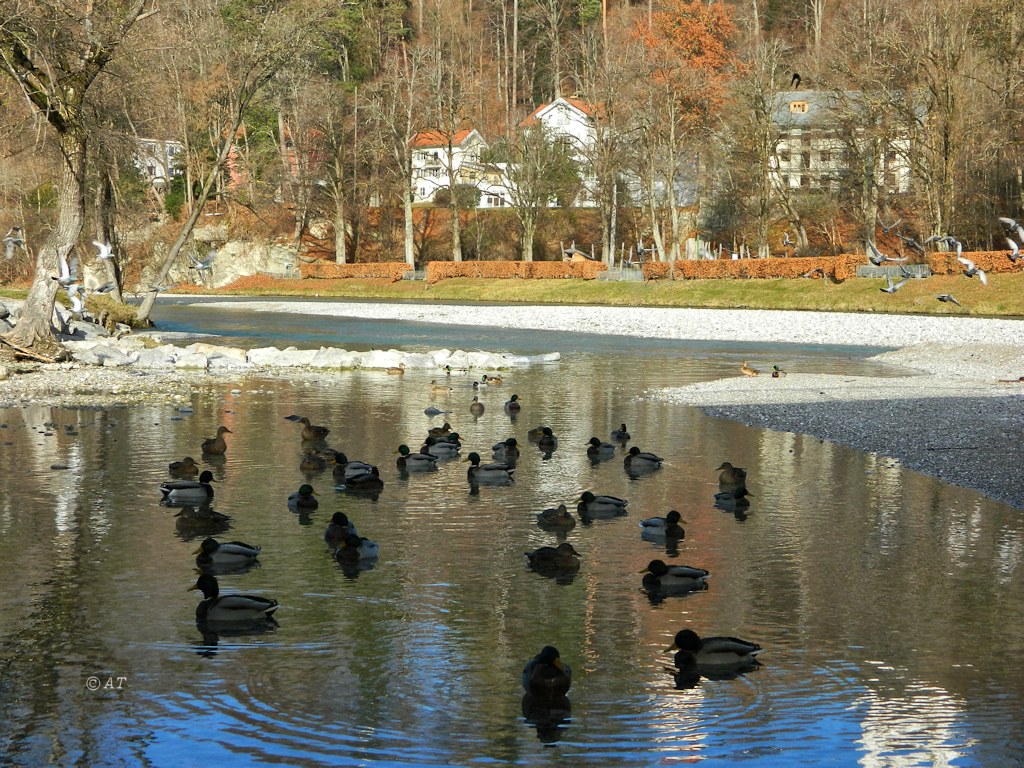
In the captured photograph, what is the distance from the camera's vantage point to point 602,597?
12.0m

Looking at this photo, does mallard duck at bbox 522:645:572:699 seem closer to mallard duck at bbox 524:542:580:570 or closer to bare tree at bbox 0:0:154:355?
mallard duck at bbox 524:542:580:570

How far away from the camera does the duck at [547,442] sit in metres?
20.8

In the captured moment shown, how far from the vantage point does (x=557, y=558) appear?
12898 millimetres

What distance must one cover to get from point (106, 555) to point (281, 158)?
93.9 meters

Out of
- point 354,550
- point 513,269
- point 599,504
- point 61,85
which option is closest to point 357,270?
point 513,269

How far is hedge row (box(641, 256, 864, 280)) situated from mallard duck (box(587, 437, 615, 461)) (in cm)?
5481

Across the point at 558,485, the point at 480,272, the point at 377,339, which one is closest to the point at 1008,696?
the point at 558,485

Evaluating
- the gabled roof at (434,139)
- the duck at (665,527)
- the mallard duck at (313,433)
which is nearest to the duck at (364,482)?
the mallard duck at (313,433)

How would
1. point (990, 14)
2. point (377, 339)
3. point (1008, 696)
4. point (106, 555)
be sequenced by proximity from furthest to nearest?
point (990, 14) → point (377, 339) → point (106, 555) → point (1008, 696)

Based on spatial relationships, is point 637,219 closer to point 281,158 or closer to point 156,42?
point 281,158

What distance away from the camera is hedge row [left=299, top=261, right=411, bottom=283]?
321 ft

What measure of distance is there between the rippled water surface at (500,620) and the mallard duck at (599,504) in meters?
0.23

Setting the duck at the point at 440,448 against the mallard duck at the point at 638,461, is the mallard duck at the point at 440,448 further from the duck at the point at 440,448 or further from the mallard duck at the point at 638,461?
the mallard duck at the point at 638,461

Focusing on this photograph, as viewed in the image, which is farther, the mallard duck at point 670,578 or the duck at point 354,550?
the duck at point 354,550
